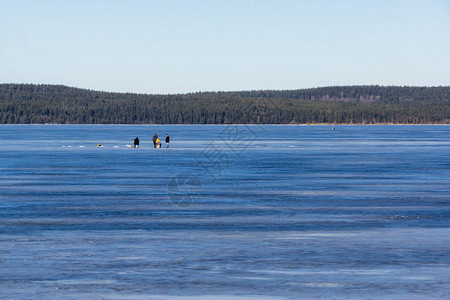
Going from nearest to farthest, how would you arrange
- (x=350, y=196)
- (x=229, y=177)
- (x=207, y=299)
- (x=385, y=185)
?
1. (x=207, y=299)
2. (x=350, y=196)
3. (x=385, y=185)
4. (x=229, y=177)

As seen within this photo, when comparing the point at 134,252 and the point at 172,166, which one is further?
the point at 172,166

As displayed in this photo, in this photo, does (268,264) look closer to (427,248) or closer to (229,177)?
(427,248)

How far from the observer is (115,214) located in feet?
92.9

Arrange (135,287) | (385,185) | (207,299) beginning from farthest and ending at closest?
(385,185), (135,287), (207,299)

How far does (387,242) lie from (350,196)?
13312 mm

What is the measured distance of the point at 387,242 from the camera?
21.7 m

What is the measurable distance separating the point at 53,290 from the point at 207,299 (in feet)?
9.59

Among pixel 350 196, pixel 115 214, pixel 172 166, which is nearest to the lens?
pixel 115 214

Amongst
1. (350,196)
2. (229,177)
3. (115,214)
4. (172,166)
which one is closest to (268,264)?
(115,214)

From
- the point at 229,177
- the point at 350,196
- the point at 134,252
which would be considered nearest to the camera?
the point at 134,252

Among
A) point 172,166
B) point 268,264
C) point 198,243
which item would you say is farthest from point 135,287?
point 172,166

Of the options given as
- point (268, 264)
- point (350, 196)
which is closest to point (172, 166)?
point (350, 196)

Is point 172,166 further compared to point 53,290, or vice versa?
point 172,166

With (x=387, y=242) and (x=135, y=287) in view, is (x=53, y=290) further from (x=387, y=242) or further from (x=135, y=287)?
(x=387, y=242)
